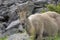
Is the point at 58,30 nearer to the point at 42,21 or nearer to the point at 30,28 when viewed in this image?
the point at 42,21

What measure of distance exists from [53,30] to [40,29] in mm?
949

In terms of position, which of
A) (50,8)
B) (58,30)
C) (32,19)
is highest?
(32,19)

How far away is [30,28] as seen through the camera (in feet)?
29.0

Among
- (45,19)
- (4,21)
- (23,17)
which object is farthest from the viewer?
(4,21)

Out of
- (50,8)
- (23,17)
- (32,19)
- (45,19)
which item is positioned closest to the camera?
(23,17)

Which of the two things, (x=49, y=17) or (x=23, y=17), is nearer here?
(x=23, y=17)

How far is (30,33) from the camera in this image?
8.86 metres

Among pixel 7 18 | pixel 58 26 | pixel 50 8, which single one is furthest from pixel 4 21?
pixel 58 26

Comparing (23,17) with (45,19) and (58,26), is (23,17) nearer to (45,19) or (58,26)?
(45,19)

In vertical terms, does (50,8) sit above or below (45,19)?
below

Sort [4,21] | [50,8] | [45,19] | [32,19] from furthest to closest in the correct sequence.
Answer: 1. [4,21]
2. [50,8]
3. [45,19]
4. [32,19]

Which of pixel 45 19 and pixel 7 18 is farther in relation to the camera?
pixel 7 18

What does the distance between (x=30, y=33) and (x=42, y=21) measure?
95cm

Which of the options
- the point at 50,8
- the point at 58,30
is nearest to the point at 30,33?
the point at 58,30
